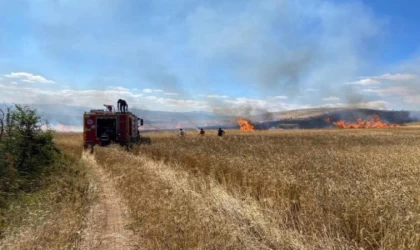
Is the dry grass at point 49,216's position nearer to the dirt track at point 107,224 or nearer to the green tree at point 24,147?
the dirt track at point 107,224

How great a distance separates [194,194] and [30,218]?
3454mm

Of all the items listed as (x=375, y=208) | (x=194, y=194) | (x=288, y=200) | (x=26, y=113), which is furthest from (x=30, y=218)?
(x=26, y=113)

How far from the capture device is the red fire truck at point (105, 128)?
31688mm

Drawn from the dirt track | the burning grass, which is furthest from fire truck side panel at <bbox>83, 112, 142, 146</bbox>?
the burning grass

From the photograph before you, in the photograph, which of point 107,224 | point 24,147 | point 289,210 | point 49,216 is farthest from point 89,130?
point 289,210

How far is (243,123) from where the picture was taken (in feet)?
329

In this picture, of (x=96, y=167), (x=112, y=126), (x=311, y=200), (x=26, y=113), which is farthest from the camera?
(x=112, y=126)

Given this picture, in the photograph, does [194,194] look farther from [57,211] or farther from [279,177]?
[57,211]

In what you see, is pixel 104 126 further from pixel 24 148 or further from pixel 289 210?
pixel 289 210

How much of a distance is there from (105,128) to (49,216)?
2525 cm

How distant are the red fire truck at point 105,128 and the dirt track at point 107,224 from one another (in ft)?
68.2

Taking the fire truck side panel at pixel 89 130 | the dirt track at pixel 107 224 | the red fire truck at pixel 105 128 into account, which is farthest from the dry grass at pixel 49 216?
the fire truck side panel at pixel 89 130

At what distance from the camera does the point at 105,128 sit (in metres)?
32.4

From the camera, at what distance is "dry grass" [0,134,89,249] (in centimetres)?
612
